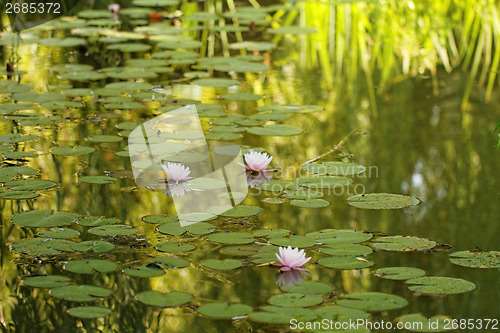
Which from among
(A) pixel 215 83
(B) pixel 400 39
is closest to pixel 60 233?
(A) pixel 215 83

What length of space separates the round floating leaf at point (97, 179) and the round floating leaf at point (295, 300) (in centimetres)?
100

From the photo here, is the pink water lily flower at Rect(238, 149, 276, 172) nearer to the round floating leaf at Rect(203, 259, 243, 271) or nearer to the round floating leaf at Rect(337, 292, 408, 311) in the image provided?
the round floating leaf at Rect(203, 259, 243, 271)

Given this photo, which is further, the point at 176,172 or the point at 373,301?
the point at 176,172

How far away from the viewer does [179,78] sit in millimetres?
4121

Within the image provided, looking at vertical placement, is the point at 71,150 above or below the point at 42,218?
above

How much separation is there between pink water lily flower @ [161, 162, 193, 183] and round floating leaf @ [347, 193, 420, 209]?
60 centimetres

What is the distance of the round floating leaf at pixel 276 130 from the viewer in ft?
10.6

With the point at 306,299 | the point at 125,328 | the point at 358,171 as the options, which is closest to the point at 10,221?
the point at 125,328

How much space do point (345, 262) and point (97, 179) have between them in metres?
1.03

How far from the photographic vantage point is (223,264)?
2139mm

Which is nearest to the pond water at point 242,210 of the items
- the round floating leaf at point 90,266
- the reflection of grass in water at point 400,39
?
the round floating leaf at point 90,266

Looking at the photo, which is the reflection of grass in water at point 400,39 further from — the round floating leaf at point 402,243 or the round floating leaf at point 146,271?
the round floating leaf at point 146,271

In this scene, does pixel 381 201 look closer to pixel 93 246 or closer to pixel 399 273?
pixel 399 273

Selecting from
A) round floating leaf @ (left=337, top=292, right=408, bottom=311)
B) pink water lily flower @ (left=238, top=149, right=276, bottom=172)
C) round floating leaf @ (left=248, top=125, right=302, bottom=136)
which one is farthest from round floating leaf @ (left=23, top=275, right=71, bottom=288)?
round floating leaf @ (left=248, top=125, right=302, bottom=136)
